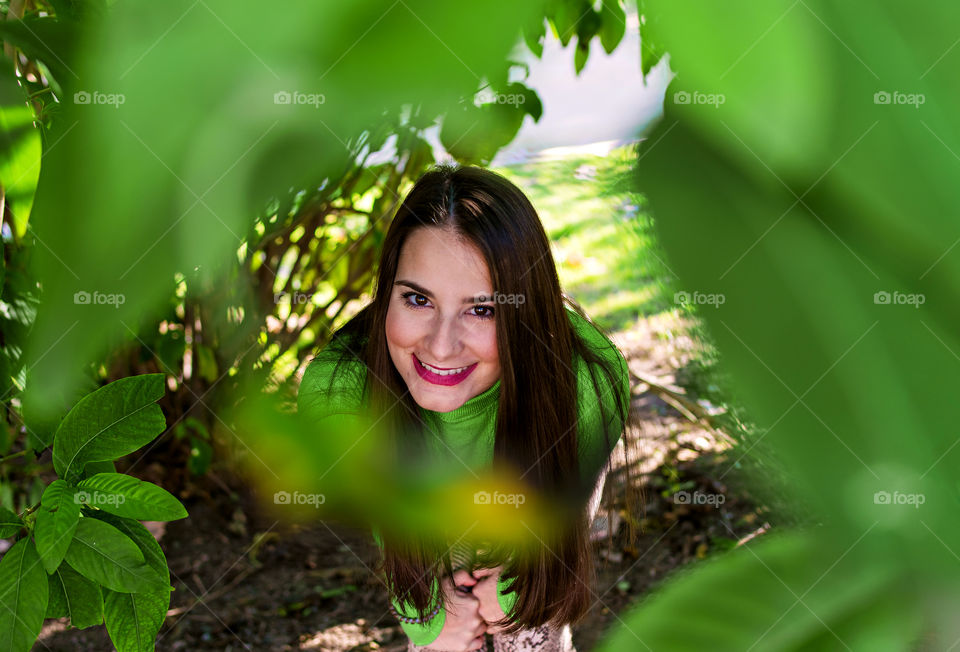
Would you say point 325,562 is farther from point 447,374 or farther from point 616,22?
point 616,22

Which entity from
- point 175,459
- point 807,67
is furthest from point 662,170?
point 175,459

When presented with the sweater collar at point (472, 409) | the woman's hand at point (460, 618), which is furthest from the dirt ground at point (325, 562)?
the sweater collar at point (472, 409)

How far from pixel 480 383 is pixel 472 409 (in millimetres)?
84

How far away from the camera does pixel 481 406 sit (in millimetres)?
626

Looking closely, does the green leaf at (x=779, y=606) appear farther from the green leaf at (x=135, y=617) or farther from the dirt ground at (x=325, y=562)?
the dirt ground at (x=325, y=562)

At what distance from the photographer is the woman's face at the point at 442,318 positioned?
0.47 m

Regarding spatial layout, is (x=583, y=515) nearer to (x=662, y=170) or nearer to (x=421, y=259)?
(x=421, y=259)

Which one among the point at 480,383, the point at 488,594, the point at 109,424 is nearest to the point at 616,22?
the point at 109,424

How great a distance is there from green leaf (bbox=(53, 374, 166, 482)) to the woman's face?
0.70 ft

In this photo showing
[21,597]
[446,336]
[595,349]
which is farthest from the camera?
[595,349]

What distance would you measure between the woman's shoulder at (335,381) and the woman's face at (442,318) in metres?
0.06

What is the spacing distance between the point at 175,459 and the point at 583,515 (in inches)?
36.4

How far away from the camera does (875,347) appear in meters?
0.07

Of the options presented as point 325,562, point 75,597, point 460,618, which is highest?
point 75,597
